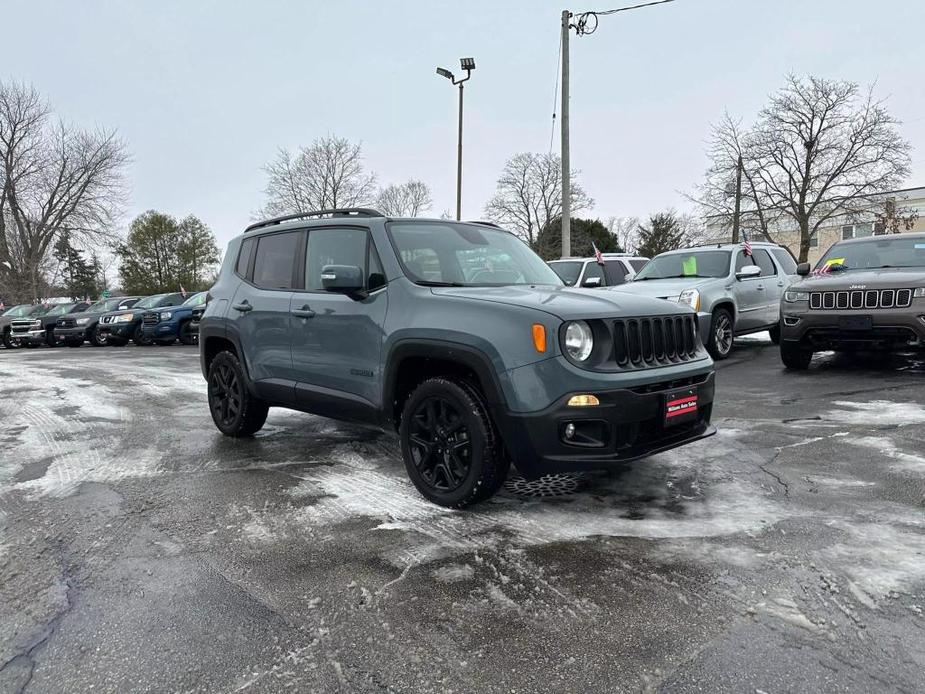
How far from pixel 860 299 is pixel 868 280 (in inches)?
9.8

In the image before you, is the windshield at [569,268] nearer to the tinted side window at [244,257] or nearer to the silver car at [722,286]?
the silver car at [722,286]

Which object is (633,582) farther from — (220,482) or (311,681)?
(220,482)

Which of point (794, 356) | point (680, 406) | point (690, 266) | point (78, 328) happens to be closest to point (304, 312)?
point (680, 406)

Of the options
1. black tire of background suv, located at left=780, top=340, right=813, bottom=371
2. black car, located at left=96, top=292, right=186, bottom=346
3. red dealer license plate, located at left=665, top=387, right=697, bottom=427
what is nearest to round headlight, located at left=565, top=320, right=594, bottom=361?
red dealer license plate, located at left=665, top=387, right=697, bottom=427

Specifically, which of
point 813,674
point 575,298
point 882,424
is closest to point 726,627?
point 813,674

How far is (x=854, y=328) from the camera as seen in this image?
292 inches

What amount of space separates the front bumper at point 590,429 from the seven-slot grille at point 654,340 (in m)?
0.19

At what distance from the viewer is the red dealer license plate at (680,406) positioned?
352 centimetres

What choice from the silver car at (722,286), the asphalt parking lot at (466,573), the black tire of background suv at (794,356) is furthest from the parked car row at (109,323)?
the asphalt parking lot at (466,573)

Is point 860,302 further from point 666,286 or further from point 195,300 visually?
point 195,300

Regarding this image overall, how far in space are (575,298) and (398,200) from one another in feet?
157

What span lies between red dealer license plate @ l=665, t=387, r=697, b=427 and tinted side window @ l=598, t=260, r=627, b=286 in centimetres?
959

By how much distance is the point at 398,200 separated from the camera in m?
49.8

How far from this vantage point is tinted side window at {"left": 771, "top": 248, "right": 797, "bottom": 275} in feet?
37.4
